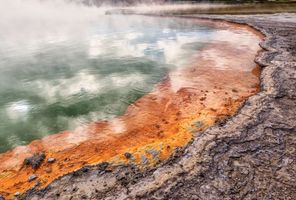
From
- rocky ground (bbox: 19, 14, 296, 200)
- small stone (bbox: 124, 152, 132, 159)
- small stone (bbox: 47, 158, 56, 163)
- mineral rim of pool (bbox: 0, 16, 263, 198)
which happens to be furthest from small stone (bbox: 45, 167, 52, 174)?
small stone (bbox: 124, 152, 132, 159)

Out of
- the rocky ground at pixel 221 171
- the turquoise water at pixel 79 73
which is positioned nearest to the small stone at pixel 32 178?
the rocky ground at pixel 221 171

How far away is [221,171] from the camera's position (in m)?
6.99

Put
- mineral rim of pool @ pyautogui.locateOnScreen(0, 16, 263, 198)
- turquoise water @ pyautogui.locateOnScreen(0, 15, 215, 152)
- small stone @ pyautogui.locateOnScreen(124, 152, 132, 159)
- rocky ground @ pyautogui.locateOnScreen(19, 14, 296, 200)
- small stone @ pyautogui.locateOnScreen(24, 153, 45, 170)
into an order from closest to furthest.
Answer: rocky ground @ pyautogui.locateOnScreen(19, 14, 296, 200) < small stone @ pyautogui.locateOnScreen(124, 152, 132, 159) < small stone @ pyautogui.locateOnScreen(24, 153, 45, 170) < mineral rim of pool @ pyautogui.locateOnScreen(0, 16, 263, 198) < turquoise water @ pyautogui.locateOnScreen(0, 15, 215, 152)

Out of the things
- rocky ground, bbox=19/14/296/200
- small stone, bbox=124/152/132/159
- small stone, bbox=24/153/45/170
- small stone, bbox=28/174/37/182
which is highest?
rocky ground, bbox=19/14/296/200

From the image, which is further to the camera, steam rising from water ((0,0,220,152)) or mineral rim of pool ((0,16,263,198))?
steam rising from water ((0,0,220,152))

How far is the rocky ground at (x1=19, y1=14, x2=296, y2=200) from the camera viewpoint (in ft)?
21.1

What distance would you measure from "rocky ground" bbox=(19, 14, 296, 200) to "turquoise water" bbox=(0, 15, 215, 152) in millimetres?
3903

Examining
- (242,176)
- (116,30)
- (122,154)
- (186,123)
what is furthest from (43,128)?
(116,30)

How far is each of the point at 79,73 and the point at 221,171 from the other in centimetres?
1198

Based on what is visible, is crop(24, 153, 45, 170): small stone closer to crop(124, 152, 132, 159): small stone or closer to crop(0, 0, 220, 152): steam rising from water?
crop(0, 0, 220, 152): steam rising from water

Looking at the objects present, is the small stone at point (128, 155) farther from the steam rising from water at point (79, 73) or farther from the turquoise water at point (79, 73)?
the turquoise water at point (79, 73)

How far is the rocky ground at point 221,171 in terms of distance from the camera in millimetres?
6426

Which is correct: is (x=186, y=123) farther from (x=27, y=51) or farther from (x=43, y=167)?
(x=27, y=51)

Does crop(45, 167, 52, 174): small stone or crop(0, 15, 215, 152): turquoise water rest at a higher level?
crop(0, 15, 215, 152): turquoise water
